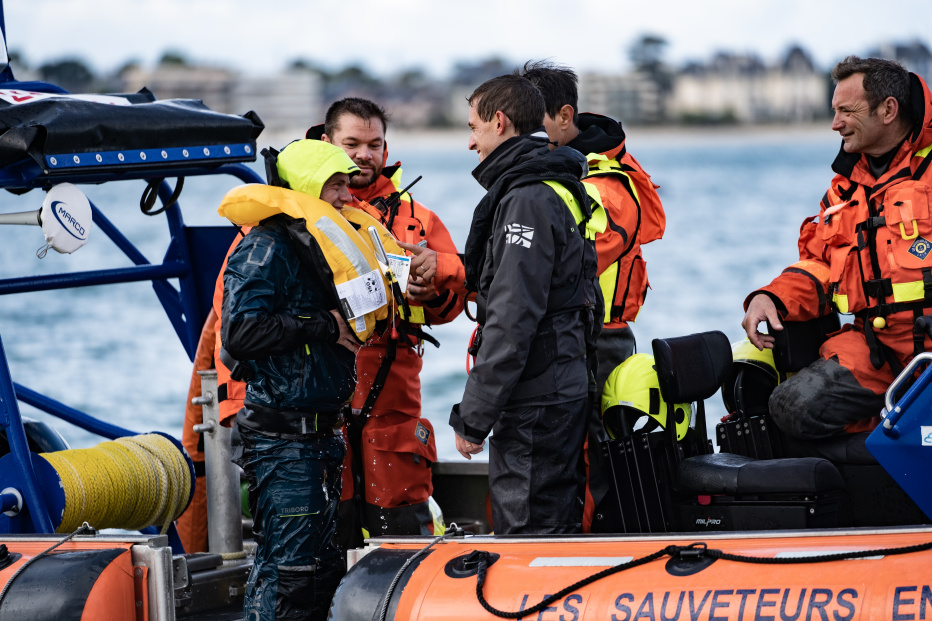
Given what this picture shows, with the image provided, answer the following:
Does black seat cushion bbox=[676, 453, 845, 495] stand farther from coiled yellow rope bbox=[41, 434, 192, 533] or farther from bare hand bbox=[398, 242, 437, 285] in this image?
coiled yellow rope bbox=[41, 434, 192, 533]

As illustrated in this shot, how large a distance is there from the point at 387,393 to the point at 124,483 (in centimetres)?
89

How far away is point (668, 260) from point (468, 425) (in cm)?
2352

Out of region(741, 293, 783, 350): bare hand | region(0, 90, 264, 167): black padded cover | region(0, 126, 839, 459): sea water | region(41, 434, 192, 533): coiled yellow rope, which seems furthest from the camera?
region(0, 126, 839, 459): sea water

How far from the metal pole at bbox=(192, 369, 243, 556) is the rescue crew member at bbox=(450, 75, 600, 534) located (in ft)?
4.15

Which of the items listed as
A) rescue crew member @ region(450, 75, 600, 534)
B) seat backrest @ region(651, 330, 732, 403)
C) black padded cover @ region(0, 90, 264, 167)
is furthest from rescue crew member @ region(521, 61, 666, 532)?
black padded cover @ region(0, 90, 264, 167)

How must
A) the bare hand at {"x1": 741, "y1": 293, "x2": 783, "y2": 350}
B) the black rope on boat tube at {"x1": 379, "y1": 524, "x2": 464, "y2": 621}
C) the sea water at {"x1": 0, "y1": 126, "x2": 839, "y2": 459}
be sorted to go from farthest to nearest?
the sea water at {"x1": 0, "y1": 126, "x2": 839, "y2": 459} < the bare hand at {"x1": 741, "y1": 293, "x2": 783, "y2": 350} < the black rope on boat tube at {"x1": 379, "y1": 524, "x2": 464, "y2": 621}

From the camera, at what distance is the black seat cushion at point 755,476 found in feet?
9.20

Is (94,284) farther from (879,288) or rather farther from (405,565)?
(879,288)

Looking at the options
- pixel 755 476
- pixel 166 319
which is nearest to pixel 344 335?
pixel 755 476

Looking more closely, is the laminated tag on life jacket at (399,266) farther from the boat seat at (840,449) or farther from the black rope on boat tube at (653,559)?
the boat seat at (840,449)

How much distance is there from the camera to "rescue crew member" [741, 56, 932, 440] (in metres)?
3.03

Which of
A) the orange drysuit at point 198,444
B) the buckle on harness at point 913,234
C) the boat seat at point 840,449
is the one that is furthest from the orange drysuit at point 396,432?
the buckle on harness at point 913,234

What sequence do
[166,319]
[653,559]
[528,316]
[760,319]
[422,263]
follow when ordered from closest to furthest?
1. [653,559]
2. [528,316]
3. [760,319]
4. [422,263]
5. [166,319]

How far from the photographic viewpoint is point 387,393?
3.63 m
